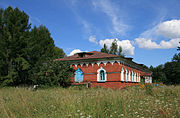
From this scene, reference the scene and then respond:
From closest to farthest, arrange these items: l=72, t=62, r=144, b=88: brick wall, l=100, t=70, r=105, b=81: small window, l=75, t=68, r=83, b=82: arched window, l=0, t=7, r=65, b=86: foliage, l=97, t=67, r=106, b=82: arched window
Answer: l=72, t=62, r=144, b=88: brick wall
l=97, t=67, r=106, b=82: arched window
l=100, t=70, r=105, b=81: small window
l=75, t=68, r=83, b=82: arched window
l=0, t=7, r=65, b=86: foliage

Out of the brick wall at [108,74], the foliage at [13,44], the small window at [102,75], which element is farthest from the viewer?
the foliage at [13,44]

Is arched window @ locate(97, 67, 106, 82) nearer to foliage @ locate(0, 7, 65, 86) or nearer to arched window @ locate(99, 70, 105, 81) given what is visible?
arched window @ locate(99, 70, 105, 81)

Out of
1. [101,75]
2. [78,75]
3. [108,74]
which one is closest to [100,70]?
[101,75]

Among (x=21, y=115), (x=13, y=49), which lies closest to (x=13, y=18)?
(x=13, y=49)

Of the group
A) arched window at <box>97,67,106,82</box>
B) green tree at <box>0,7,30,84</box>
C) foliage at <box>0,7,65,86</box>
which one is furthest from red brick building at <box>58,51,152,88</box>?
A: green tree at <box>0,7,30,84</box>

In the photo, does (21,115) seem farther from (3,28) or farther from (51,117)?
(3,28)

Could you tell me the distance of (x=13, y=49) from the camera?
1211 inches

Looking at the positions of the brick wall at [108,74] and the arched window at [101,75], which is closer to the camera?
the brick wall at [108,74]

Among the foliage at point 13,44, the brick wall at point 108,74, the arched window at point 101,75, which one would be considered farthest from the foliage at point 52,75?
the foliage at point 13,44

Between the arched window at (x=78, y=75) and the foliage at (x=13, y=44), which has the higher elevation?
the foliage at (x=13, y=44)

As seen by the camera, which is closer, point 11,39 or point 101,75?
point 101,75

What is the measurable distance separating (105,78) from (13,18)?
21.4 m

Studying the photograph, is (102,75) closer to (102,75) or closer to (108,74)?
(102,75)

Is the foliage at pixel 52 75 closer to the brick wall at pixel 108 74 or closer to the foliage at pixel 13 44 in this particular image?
the brick wall at pixel 108 74
